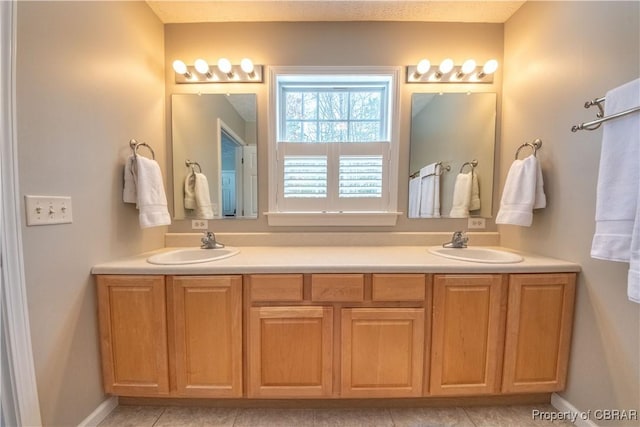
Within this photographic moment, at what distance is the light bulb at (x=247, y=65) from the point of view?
1.72 m

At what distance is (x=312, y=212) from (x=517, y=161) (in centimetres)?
139

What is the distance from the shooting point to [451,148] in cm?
183

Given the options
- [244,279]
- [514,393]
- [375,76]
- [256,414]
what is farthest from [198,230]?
[514,393]

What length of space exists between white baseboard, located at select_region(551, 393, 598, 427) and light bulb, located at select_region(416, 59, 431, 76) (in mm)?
2184

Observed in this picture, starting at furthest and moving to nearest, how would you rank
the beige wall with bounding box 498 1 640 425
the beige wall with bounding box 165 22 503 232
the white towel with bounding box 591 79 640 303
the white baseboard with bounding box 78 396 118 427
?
the beige wall with bounding box 165 22 503 232, the white baseboard with bounding box 78 396 118 427, the beige wall with bounding box 498 1 640 425, the white towel with bounding box 591 79 640 303

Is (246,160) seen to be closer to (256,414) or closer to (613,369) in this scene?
(256,414)

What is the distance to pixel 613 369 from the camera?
3.77ft

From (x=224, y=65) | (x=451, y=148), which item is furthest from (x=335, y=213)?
(x=224, y=65)

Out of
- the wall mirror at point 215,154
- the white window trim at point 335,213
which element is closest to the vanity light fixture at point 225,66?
the wall mirror at point 215,154

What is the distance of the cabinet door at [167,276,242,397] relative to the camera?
1.26 m

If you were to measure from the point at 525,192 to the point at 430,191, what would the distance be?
55cm

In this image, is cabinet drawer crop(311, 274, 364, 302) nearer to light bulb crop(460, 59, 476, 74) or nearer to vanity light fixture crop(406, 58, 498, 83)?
vanity light fixture crop(406, 58, 498, 83)

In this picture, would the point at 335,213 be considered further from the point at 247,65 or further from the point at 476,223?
the point at 247,65

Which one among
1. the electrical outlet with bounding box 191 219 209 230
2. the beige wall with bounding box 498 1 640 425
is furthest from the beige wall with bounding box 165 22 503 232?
the electrical outlet with bounding box 191 219 209 230
